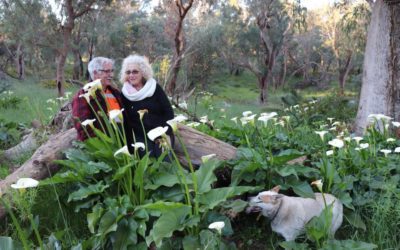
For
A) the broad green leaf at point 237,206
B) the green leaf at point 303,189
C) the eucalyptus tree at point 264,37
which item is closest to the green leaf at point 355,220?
the green leaf at point 303,189

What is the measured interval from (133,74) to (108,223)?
1952 millimetres

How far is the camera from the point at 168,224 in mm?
2590

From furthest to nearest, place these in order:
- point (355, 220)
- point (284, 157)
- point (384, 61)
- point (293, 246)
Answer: point (384, 61)
point (284, 157)
point (355, 220)
point (293, 246)

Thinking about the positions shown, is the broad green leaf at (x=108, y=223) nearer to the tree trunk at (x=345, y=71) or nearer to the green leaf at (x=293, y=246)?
the green leaf at (x=293, y=246)

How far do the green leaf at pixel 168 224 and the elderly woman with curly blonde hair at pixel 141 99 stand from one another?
5.33 ft

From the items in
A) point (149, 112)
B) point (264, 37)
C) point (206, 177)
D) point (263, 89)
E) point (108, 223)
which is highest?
point (264, 37)

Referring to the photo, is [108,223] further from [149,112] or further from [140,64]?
[140,64]

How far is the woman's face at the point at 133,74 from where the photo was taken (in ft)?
14.1

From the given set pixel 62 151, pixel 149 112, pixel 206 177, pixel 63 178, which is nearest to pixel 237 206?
pixel 206 177

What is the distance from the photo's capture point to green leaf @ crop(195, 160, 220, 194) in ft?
9.51

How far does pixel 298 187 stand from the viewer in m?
3.27

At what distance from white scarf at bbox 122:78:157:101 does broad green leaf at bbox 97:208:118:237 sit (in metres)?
1.69

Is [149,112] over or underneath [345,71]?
over

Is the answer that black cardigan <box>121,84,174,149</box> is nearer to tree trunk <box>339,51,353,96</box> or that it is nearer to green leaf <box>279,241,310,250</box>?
green leaf <box>279,241,310,250</box>
